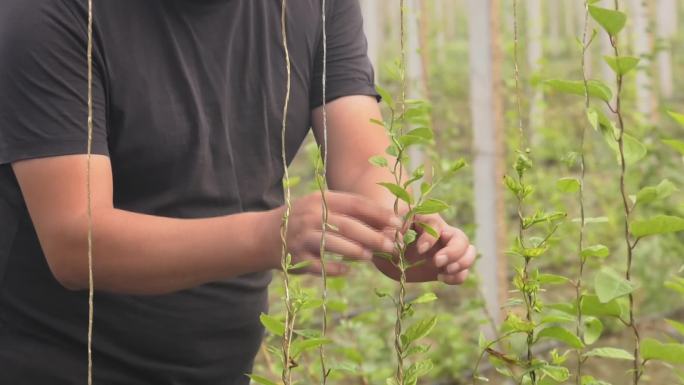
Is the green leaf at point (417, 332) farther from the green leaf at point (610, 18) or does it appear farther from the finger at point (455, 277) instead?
the green leaf at point (610, 18)

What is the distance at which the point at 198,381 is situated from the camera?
188cm

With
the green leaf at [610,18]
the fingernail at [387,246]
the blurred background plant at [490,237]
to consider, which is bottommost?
the blurred background plant at [490,237]

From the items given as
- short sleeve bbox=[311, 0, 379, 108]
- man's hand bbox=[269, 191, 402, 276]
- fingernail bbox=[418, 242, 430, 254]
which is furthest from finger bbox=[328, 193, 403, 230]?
short sleeve bbox=[311, 0, 379, 108]

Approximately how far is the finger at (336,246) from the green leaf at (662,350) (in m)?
0.33

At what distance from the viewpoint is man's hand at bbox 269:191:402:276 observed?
4.13 ft

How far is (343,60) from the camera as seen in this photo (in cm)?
184

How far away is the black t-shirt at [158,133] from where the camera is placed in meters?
1.46

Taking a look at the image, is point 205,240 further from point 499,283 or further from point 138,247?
point 499,283

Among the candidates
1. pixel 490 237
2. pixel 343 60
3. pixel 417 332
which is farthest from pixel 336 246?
pixel 490 237

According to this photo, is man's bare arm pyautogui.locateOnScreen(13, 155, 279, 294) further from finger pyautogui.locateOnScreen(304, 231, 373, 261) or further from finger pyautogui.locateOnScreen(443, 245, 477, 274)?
finger pyautogui.locateOnScreen(443, 245, 477, 274)

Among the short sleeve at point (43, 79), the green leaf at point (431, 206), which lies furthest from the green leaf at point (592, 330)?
the short sleeve at point (43, 79)

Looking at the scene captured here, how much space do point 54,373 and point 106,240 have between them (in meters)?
0.46

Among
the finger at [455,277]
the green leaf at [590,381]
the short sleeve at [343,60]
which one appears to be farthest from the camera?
the short sleeve at [343,60]

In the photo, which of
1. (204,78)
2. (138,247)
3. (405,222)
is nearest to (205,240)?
(138,247)
